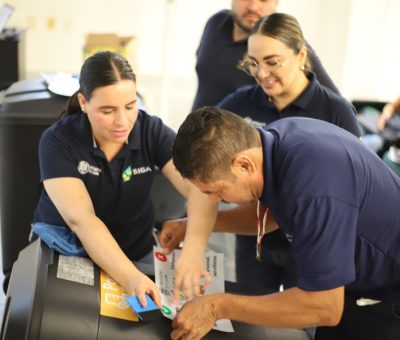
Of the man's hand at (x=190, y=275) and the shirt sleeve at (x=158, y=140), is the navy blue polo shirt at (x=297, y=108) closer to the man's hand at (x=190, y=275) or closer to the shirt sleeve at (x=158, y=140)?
the shirt sleeve at (x=158, y=140)

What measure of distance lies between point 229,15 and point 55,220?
1.12 metres

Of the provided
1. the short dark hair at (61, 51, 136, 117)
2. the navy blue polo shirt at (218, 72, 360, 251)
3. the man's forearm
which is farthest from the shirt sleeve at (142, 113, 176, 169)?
the man's forearm

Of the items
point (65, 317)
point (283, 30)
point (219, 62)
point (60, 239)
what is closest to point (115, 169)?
point (60, 239)

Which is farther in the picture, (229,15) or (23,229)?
(229,15)

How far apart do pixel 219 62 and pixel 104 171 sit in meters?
0.82

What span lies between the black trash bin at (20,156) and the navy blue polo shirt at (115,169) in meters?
0.32

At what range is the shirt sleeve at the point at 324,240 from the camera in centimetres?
108

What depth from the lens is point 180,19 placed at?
181 inches

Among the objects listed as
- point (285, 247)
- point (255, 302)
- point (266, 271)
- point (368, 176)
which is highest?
point (368, 176)

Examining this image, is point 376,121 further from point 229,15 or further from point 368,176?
point 368,176

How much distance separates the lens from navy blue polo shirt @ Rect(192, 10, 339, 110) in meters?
2.16

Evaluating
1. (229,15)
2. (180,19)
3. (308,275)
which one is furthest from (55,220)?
(180,19)

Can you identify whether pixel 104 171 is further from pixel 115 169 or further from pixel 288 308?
pixel 288 308

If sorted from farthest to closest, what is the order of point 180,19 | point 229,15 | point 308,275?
point 180,19
point 229,15
point 308,275
